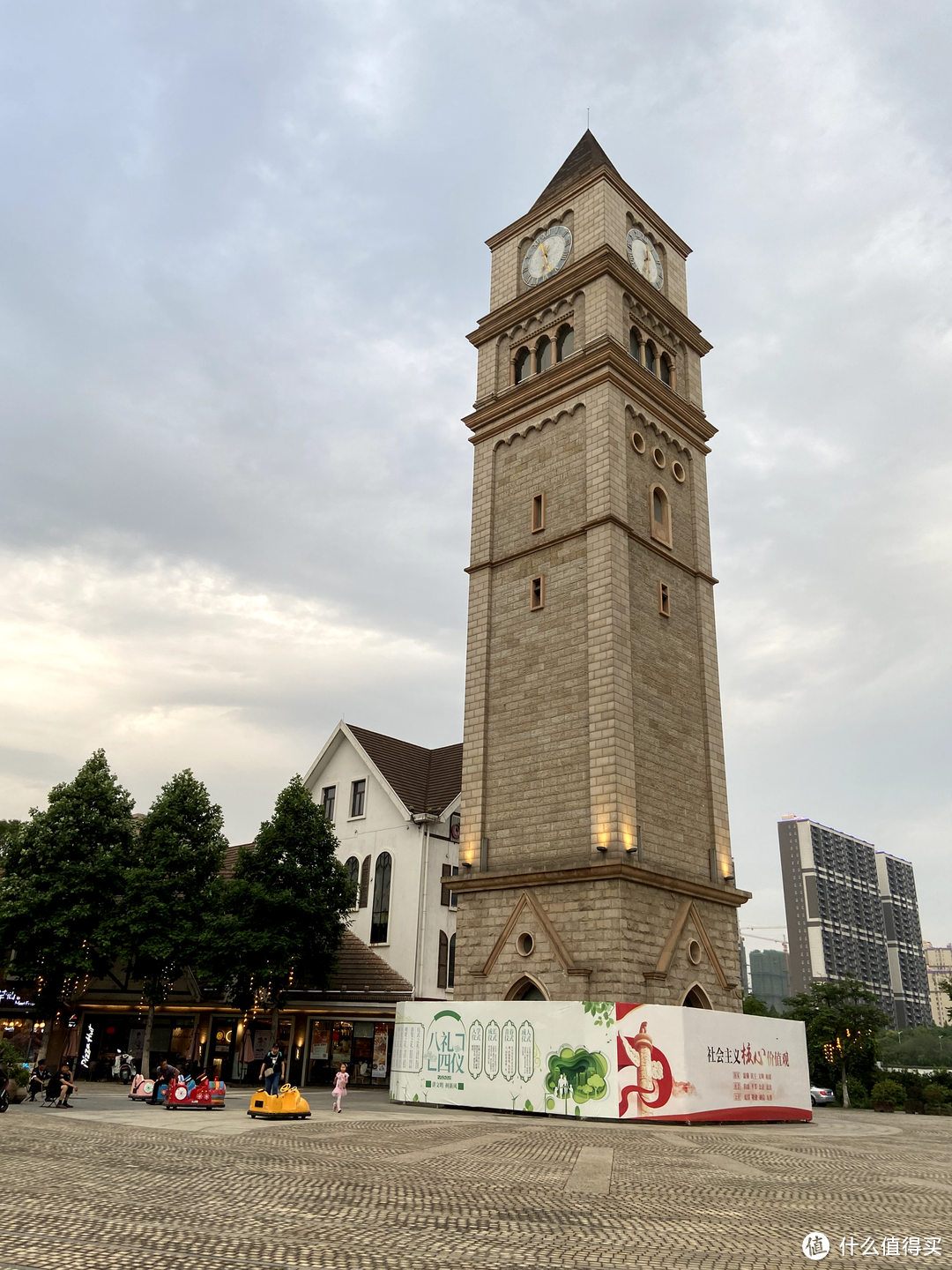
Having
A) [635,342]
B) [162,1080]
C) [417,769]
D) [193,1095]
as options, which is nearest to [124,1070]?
[162,1080]

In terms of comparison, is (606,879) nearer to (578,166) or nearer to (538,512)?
(538,512)

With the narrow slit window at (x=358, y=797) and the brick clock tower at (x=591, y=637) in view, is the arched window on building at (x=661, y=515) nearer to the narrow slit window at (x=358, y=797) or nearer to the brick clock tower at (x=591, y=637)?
the brick clock tower at (x=591, y=637)

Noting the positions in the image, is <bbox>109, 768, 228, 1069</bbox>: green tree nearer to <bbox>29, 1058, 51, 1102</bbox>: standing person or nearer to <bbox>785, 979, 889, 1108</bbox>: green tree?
<bbox>29, 1058, 51, 1102</bbox>: standing person

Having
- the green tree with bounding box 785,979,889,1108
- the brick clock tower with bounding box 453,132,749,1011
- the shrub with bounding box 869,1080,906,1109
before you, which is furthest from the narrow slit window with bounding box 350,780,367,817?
the shrub with bounding box 869,1080,906,1109

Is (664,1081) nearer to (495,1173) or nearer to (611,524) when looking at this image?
(495,1173)

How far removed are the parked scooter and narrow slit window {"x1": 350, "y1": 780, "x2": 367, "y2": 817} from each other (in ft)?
47.5

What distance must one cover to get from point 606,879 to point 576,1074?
6.09 metres

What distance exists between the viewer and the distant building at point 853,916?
6905 inches

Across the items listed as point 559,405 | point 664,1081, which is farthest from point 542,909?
point 559,405

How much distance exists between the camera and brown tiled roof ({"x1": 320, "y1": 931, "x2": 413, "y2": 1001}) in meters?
40.5

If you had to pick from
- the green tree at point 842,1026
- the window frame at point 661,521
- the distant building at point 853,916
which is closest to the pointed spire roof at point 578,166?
the window frame at point 661,521

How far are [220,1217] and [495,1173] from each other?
550 centimetres

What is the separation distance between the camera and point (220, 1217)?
35.6 feet

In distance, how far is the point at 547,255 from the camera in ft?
141
